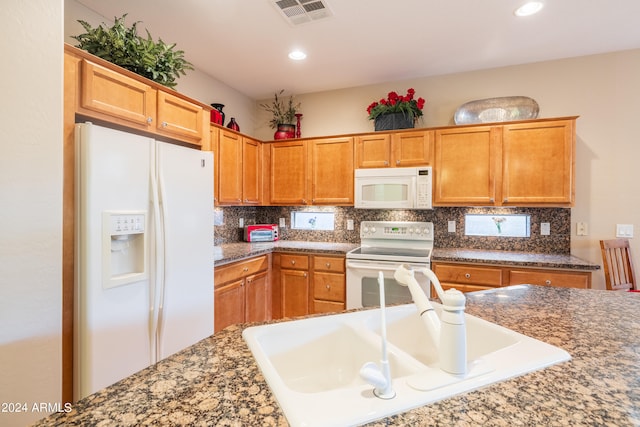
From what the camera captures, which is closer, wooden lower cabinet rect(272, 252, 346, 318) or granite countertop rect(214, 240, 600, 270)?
granite countertop rect(214, 240, 600, 270)

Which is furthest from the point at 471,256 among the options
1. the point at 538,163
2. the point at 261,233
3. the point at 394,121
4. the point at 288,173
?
the point at 261,233

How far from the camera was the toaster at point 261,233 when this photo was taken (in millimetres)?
3512

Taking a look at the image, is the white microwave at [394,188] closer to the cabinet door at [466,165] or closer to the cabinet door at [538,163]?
the cabinet door at [466,165]

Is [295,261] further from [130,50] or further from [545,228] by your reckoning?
[545,228]

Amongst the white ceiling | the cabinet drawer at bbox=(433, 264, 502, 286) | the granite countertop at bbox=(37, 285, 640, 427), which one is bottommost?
the cabinet drawer at bbox=(433, 264, 502, 286)

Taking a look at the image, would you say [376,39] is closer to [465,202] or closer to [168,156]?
[465,202]

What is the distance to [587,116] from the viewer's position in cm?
282

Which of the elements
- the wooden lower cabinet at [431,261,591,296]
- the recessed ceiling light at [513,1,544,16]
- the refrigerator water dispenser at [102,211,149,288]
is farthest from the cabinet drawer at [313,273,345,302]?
the recessed ceiling light at [513,1,544,16]

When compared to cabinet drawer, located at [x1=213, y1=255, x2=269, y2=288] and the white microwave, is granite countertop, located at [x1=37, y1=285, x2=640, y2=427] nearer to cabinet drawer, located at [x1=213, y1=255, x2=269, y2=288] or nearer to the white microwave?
cabinet drawer, located at [x1=213, y1=255, x2=269, y2=288]

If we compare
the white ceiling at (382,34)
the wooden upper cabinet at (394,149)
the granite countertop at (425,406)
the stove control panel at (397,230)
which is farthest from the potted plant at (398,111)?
the granite countertop at (425,406)

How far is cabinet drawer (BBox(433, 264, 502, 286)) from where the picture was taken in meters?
2.52

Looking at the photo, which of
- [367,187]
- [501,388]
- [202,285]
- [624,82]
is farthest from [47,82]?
[624,82]

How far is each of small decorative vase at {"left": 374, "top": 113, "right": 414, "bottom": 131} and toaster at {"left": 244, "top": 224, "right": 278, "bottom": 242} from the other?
5.54 ft

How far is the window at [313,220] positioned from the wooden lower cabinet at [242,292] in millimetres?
792
